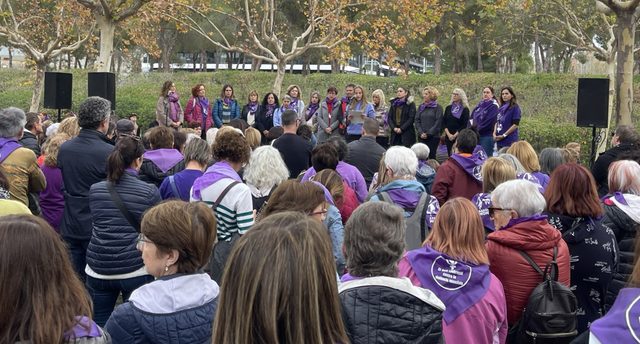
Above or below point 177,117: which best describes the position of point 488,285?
below

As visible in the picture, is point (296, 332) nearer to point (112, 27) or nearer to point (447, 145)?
point (447, 145)

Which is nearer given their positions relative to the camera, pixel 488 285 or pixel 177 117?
pixel 488 285

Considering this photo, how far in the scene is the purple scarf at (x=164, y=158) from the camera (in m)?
5.85

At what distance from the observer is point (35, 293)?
80.3 inches

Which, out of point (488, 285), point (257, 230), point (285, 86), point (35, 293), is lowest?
point (488, 285)

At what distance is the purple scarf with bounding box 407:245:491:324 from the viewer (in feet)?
10.4

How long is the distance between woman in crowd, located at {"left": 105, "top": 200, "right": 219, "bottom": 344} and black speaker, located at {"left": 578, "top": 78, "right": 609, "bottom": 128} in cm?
958

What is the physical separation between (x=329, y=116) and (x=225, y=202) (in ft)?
28.4

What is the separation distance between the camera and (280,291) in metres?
1.61

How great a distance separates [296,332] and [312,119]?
11647 mm

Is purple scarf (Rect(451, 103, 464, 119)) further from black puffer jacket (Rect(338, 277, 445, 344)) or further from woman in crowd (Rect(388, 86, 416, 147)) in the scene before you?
black puffer jacket (Rect(338, 277, 445, 344))

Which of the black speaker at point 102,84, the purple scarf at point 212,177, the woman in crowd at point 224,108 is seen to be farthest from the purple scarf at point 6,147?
the woman in crowd at point 224,108

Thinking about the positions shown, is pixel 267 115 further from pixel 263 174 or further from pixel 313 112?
pixel 263 174

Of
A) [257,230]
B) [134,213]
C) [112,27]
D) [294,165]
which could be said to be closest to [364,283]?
[257,230]
